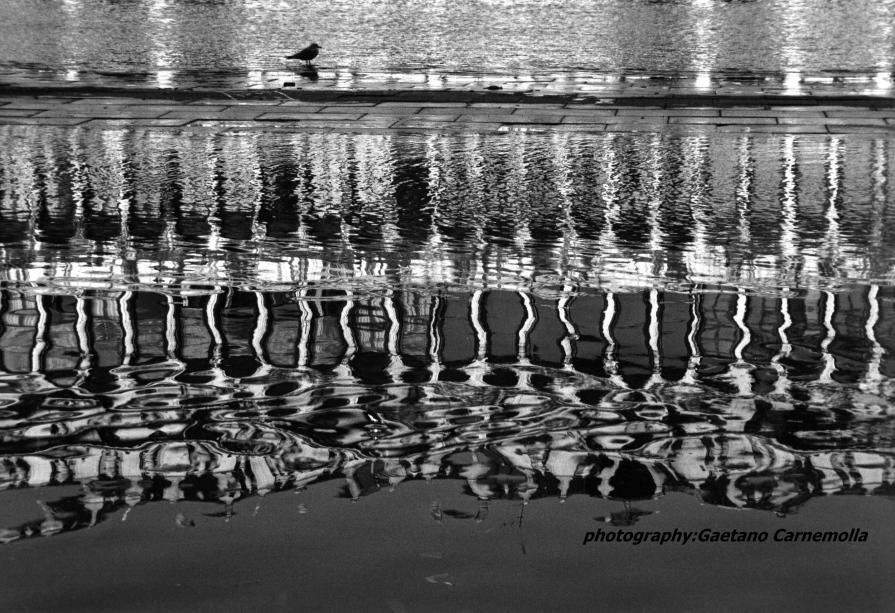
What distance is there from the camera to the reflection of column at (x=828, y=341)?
15.6 ft

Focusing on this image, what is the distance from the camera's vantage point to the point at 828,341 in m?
5.18

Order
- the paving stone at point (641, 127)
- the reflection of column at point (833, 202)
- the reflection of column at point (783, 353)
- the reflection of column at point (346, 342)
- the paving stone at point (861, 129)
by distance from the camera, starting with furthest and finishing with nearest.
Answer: the paving stone at point (641, 127), the paving stone at point (861, 129), the reflection of column at point (833, 202), the reflection of column at point (346, 342), the reflection of column at point (783, 353)

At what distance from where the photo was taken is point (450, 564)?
3.20m

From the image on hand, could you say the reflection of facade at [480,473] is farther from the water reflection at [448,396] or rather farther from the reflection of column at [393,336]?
the reflection of column at [393,336]

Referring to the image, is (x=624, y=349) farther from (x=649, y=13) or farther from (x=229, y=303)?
(x=649, y=13)

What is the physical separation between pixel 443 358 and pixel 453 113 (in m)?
8.12

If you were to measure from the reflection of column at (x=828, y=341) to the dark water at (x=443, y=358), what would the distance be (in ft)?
0.06

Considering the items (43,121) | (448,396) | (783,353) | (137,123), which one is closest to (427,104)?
(137,123)

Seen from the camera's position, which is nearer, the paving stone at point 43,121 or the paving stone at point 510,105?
the paving stone at point 43,121

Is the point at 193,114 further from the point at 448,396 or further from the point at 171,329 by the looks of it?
the point at 448,396

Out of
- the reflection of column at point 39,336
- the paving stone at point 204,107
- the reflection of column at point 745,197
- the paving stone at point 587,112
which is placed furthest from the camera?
the paving stone at point 204,107

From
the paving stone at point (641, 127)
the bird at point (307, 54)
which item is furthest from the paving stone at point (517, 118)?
the bird at point (307, 54)

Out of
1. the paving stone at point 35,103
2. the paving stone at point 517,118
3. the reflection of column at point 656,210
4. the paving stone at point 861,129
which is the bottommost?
the reflection of column at point 656,210

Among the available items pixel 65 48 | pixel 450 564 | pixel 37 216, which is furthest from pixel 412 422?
pixel 65 48
